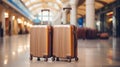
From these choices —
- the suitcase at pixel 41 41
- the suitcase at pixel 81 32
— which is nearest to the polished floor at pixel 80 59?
the suitcase at pixel 41 41

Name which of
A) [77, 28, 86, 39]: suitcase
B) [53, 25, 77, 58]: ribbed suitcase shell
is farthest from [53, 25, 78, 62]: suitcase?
[77, 28, 86, 39]: suitcase

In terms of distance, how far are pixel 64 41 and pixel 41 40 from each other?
71cm

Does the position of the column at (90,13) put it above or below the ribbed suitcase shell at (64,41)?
above

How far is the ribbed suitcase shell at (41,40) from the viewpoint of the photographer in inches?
338

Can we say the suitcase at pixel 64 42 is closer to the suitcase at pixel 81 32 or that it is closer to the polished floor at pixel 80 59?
the polished floor at pixel 80 59

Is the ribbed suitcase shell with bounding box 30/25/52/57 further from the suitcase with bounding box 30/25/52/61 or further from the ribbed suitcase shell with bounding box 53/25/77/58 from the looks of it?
the ribbed suitcase shell with bounding box 53/25/77/58

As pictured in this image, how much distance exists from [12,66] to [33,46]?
168cm

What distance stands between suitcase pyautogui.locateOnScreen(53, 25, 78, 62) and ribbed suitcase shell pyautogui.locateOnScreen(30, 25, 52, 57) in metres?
0.20

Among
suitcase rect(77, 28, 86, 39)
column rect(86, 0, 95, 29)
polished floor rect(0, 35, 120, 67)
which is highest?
column rect(86, 0, 95, 29)

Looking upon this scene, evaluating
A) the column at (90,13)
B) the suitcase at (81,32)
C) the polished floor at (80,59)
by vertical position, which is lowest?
the polished floor at (80,59)

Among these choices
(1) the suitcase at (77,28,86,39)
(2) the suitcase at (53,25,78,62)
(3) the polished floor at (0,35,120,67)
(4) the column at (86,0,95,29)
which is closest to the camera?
(3) the polished floor at (0,35,120,67)

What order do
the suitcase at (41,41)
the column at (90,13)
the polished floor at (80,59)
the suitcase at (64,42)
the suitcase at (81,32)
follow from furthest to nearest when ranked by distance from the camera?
the column at (90,13), the suitcase at (81,32), the suitcase at (41,41), the suitcase at (64,42), the polished floor at (80,59)

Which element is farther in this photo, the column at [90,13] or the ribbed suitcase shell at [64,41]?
the column at [90,13]

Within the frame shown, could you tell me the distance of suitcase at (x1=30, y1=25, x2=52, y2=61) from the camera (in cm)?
859
